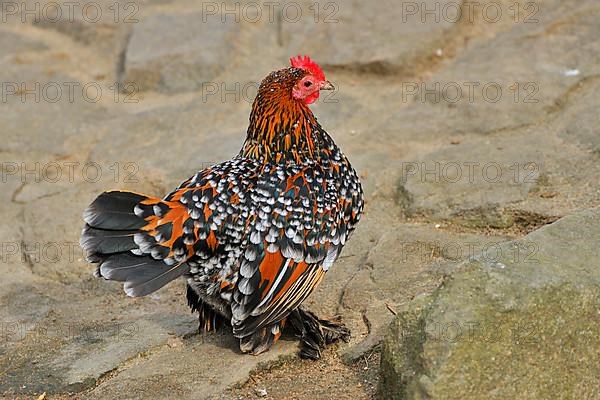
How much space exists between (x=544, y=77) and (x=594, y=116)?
0.61 metres

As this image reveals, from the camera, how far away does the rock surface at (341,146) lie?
11.9 feet

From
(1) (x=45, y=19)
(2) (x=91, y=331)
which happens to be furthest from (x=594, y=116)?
(1) (x=45, y=19)

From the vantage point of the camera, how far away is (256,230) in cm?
367

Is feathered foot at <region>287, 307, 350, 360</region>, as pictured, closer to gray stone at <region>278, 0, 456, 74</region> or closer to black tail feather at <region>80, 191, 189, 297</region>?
black tail feather at <region>80, 191, 189, 297</region>

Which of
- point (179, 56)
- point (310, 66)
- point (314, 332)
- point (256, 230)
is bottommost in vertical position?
point (314, 332)

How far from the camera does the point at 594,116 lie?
501 centimetres

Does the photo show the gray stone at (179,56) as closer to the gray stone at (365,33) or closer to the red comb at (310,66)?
the gray stone at (365,33)

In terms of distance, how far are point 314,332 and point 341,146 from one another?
1.90 m

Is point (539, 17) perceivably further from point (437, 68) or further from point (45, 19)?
point (45, 19)

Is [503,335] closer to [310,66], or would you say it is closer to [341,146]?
[310,66]

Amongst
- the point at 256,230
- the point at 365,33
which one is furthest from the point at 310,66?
the point at 365,33

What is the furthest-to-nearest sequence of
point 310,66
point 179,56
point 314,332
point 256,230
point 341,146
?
point 179,56 → point 341,146 → point 310,66 → point 314,332 → point 256,230

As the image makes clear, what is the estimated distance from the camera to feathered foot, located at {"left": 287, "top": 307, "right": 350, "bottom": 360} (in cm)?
378

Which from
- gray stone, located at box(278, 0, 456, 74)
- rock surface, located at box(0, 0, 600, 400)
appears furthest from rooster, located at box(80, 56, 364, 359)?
gray stone, located at box(278, 0, 456, 74)
